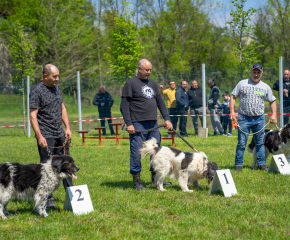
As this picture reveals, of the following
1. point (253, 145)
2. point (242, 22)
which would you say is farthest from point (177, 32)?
point (253, 145)

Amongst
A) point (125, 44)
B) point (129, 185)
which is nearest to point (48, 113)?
point (129, 185)

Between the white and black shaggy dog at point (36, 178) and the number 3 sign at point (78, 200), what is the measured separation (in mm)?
218

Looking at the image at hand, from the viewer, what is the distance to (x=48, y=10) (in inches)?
1037

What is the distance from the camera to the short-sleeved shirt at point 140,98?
521 cm

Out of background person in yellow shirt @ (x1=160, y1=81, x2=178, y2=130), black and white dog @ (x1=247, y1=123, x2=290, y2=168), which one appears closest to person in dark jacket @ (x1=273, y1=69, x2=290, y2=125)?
background person in yellow shirt @ (x1=160, y1=81, x2=178, y2=130)

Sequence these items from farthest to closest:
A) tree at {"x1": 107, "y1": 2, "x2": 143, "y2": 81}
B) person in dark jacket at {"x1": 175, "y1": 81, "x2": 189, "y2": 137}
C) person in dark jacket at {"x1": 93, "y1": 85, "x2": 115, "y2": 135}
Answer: tree at {"x1": 107, "y1": 2, "x2": 143, "y2": 81}
person in dark jacket at {"x1": 93, "y1": 85, "x2": 115, "y2": 135}
person in dark jacket at {"x1": 175, "y1": 81, "x2": 189, "y2": 137}

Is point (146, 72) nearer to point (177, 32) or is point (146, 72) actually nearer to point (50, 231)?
point (50, 231)

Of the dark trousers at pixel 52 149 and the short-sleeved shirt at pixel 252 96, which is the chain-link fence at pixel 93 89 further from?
the dark trousers at pixel 52 149

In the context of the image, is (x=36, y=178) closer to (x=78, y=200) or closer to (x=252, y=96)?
(x=78, y=200)

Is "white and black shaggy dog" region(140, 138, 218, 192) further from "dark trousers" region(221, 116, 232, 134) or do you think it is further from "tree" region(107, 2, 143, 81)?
"tree" region(107, 2, 143, 81)

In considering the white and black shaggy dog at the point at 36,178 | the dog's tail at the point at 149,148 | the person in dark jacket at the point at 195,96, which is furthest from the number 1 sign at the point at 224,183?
the person in dark jacket at the point at 195,96

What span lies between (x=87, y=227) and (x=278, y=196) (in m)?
2.81

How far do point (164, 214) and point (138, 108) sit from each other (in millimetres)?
1828

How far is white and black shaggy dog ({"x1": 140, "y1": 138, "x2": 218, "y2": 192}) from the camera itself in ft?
16.9
